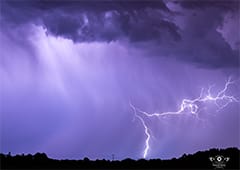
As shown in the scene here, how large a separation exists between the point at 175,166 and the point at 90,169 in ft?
23.5

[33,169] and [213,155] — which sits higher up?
[213,155]

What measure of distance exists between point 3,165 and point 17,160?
7.01 m

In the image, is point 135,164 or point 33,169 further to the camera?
point 135,164

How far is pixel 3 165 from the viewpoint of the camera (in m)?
38.9

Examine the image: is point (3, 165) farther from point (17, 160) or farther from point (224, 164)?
point (224, 164)

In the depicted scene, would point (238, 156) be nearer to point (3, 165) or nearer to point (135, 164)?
point (135, 164)

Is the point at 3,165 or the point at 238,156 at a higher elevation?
the point at 238,156

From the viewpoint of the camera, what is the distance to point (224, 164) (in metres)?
34.8

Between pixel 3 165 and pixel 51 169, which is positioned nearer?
pixel 3 165

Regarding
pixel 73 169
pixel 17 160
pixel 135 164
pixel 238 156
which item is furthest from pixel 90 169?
pixel 238 156

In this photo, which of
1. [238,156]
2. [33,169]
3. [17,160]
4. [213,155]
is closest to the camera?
[33,169]

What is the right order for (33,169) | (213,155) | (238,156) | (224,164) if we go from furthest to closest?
(213,155)
(238,156)
(33,169)
(224,164)

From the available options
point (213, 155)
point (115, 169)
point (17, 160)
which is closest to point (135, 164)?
point (115, 169)

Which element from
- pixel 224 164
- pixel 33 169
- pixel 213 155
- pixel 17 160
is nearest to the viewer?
pixel 224 164
